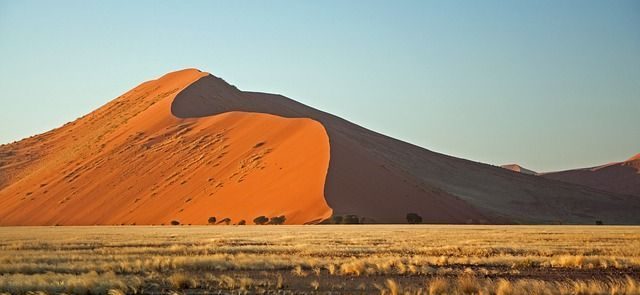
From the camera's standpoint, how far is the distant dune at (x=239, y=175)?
7194 centimetres

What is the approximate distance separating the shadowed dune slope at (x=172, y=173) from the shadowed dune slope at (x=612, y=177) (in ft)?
268

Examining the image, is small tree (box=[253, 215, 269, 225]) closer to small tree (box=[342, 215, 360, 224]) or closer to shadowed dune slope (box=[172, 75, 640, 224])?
shadowed dune slope (box=[172, 75, 640, 224])

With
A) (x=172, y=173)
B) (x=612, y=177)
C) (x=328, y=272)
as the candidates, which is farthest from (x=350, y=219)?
(x=612, y=177)

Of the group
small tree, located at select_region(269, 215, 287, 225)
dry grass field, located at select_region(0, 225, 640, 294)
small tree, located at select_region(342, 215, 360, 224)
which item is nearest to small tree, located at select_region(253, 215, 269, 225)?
small tree, located at select_region(269, 215, 287, 225)

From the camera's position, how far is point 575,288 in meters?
13.4

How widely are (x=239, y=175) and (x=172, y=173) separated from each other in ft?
35.5

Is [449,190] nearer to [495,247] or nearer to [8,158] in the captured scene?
[8,158]

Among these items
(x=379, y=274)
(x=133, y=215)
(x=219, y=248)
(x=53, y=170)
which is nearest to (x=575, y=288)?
(x=379, y=274)

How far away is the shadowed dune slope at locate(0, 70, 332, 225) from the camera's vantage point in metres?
72.6

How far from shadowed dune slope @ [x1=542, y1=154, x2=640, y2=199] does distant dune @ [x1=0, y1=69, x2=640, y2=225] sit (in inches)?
1103

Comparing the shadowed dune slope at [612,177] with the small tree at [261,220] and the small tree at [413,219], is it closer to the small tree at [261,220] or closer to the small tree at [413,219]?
the small tree at [413,219]

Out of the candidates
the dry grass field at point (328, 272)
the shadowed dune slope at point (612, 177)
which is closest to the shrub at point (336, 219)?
the dry grass field at point (328, 272)

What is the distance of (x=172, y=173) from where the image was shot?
86.5 m

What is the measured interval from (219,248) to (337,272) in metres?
9.48
